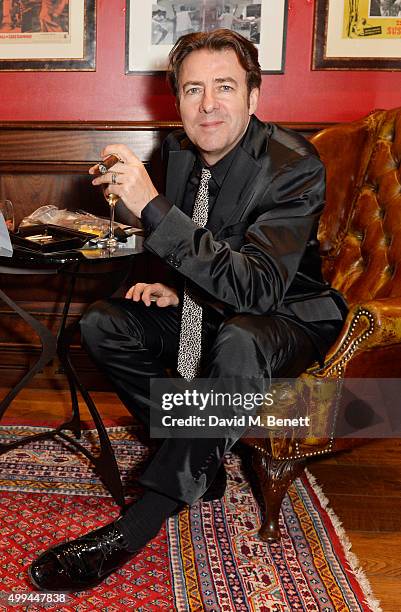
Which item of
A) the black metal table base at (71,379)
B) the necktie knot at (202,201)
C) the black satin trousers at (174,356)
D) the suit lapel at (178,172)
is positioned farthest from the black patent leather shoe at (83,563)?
the suit lapel at (178,172)

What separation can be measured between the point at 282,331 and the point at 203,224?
1.38ft

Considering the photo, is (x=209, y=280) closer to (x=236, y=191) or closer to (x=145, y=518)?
(x=236, y=191)

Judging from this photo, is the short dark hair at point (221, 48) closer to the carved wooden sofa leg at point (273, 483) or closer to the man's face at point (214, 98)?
the man's face at point (214, 98)

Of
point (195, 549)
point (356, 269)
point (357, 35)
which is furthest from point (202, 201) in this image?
point (357, 35)

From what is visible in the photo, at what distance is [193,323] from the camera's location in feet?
6.57

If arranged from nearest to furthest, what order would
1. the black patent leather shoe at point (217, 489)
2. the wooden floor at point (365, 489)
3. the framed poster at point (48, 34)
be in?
the wooden floor at point (365, 489), the black patent leather shoe at point (217, 489), the framed poster at point (48, 34)

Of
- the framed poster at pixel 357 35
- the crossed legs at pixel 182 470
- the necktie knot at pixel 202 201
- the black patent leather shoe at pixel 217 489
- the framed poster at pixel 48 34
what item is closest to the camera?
the crossed legs at pixel 182 470

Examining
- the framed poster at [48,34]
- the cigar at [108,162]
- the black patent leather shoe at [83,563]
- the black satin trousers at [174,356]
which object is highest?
the framed poster at [48,34]

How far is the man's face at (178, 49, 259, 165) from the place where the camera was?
6.14 feet

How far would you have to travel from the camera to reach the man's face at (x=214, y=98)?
187 centimetres

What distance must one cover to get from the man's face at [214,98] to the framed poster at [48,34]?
1.13m

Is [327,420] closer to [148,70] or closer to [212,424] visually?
[212,424]

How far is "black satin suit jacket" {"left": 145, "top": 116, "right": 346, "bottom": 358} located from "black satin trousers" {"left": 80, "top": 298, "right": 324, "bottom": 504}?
9cm

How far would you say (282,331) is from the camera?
1783 millimetres
